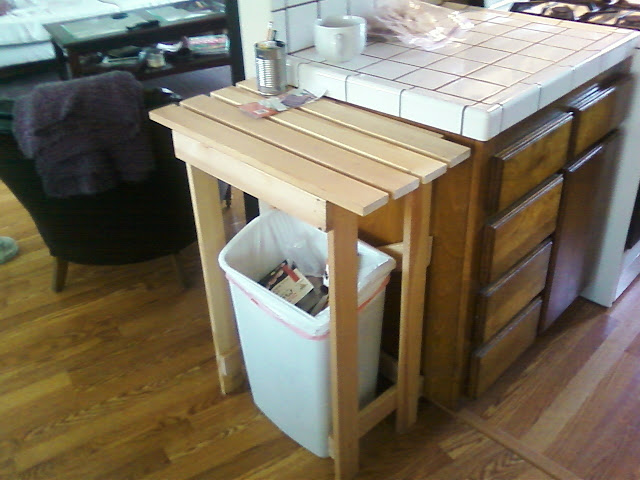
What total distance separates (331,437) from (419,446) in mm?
241

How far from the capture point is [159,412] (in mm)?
1557

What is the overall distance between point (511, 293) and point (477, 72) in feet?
1.69

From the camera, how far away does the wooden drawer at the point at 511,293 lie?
4.39ft

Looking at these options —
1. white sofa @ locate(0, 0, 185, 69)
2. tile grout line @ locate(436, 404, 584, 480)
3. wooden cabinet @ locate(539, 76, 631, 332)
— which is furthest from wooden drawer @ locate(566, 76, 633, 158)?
white sofa @ locate(0, 0, 185, 69)

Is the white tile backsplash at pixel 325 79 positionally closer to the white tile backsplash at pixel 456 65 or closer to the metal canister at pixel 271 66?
the metal canister at pixel 271 66

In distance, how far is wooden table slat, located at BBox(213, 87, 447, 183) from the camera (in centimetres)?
103

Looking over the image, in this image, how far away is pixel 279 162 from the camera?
105 centimetres

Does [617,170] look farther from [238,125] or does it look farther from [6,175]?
[6,175]

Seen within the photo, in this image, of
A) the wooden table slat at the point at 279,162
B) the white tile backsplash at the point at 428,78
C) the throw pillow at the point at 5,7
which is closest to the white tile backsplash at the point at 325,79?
the white tile backsplash at the point at 428,78

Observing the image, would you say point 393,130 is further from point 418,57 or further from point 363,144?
point 418,57

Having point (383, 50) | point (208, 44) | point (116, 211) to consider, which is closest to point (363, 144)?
point (383, 50)

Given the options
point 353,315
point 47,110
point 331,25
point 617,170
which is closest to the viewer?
point 353,315

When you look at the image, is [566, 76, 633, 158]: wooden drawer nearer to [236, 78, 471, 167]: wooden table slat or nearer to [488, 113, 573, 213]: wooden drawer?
[488, 113, 573, 213]: wooden drawer

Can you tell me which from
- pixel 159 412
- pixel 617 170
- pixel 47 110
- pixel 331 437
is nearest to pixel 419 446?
pixel 331 437
